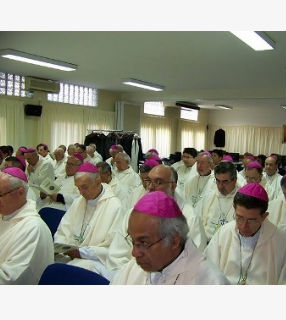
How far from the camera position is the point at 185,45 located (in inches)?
240

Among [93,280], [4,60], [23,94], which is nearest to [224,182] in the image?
[93,280]

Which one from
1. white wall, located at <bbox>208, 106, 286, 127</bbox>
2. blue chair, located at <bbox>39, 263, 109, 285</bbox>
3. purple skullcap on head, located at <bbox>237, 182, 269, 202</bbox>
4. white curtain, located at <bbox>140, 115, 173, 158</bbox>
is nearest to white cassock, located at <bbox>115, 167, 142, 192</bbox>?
purple skullcap on head, located at <bbox>237, 182, 269, 202</bbox>

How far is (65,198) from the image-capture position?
5.10 metres

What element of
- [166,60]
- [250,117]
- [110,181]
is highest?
[166,60]

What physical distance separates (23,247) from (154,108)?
45.7ft

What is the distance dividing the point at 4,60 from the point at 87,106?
174 inches

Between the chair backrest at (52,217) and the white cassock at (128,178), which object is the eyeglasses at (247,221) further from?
the white cassock at (128,178)

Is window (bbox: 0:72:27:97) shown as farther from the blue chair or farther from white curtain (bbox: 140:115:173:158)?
the blue chair

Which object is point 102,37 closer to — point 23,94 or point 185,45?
point 185,45

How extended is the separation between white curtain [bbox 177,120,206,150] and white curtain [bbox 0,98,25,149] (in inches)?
358

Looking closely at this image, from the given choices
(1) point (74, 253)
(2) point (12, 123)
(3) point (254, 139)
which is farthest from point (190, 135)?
(1) point (74, 253)

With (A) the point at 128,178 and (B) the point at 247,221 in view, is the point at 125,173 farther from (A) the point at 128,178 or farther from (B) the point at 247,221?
(B) the point at 247,221

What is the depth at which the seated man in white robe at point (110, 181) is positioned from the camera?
5289 mm

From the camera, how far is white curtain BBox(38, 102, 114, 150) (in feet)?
36.3
